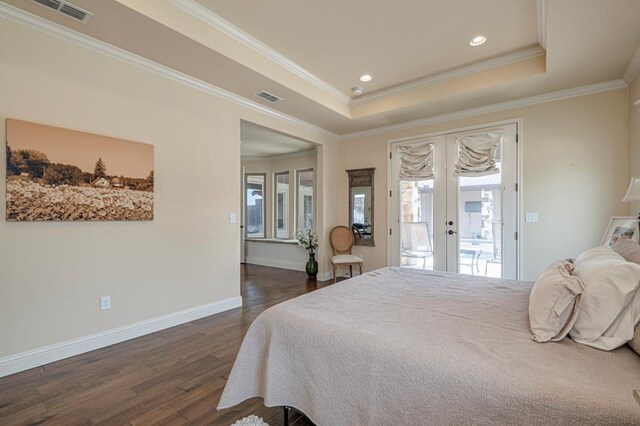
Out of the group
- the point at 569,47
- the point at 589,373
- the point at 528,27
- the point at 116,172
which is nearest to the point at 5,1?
the point at 116,172

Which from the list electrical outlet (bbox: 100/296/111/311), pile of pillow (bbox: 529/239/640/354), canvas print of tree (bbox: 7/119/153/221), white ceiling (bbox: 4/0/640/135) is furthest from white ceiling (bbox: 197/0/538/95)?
electrical outlet (bbox: 100/296/111/311)

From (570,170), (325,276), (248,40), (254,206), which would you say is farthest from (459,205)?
(254,206)

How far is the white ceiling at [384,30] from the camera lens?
8.37 feet

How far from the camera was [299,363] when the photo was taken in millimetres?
1468

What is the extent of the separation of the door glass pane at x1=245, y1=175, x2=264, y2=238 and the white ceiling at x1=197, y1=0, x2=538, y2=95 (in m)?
4.42

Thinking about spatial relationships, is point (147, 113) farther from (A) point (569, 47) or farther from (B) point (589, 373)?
(A) point (569, 47)

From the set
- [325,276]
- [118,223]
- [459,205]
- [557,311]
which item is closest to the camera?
[557,311]

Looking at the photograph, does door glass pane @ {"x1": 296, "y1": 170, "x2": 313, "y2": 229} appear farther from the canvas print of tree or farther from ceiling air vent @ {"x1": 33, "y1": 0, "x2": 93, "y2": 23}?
ceiling air vent @ {"x1": 33, "y1": 0, "x2": 93, "y2": 23}

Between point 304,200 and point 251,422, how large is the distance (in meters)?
5.72

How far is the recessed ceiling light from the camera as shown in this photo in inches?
118

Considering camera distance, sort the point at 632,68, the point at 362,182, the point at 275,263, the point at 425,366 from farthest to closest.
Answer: the point at 275,263
the point at 362,182
the point at 632,68
the point at 425,366

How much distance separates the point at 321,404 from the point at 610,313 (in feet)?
4.21

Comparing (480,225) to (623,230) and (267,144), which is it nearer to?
(623,230)

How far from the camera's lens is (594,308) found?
4.04 ft
